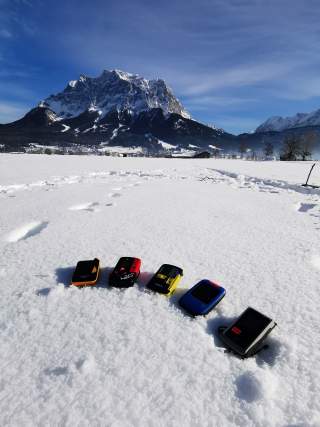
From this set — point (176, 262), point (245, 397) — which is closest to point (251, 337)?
point (245, 397)

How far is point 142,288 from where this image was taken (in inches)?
227

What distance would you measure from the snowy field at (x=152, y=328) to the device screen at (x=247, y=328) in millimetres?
270

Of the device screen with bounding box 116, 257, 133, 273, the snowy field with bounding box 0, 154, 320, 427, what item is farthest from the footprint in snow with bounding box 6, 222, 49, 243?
the device screen with bounding box 116, 257, 133, 273

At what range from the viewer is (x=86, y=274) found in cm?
598

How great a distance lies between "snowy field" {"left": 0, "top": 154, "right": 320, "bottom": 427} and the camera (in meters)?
3.46

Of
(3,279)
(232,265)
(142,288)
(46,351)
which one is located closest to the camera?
(46,351)

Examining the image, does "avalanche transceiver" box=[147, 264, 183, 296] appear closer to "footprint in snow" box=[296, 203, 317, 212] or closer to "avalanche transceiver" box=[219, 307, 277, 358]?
"avalanche transceiver" box=[219, 307, 277, 358]

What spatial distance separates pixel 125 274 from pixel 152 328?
149 cm

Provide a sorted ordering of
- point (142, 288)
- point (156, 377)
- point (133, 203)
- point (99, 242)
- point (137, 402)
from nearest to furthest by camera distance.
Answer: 1. point (137, 402)
2. point (156, 377)
3. point (142, 288)
4. point (99, 242)
5. point (133, 203)

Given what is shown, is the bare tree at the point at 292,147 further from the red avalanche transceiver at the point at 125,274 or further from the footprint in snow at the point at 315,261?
the red avalanche transceiver at the point at 125,274

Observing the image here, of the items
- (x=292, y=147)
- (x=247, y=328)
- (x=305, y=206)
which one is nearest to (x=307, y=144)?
(x=292, y=147)

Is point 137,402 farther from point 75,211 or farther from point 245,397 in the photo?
point 75,211

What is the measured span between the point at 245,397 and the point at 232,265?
11.6 ft

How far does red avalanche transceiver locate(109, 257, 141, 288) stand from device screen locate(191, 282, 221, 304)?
4.39 ft
